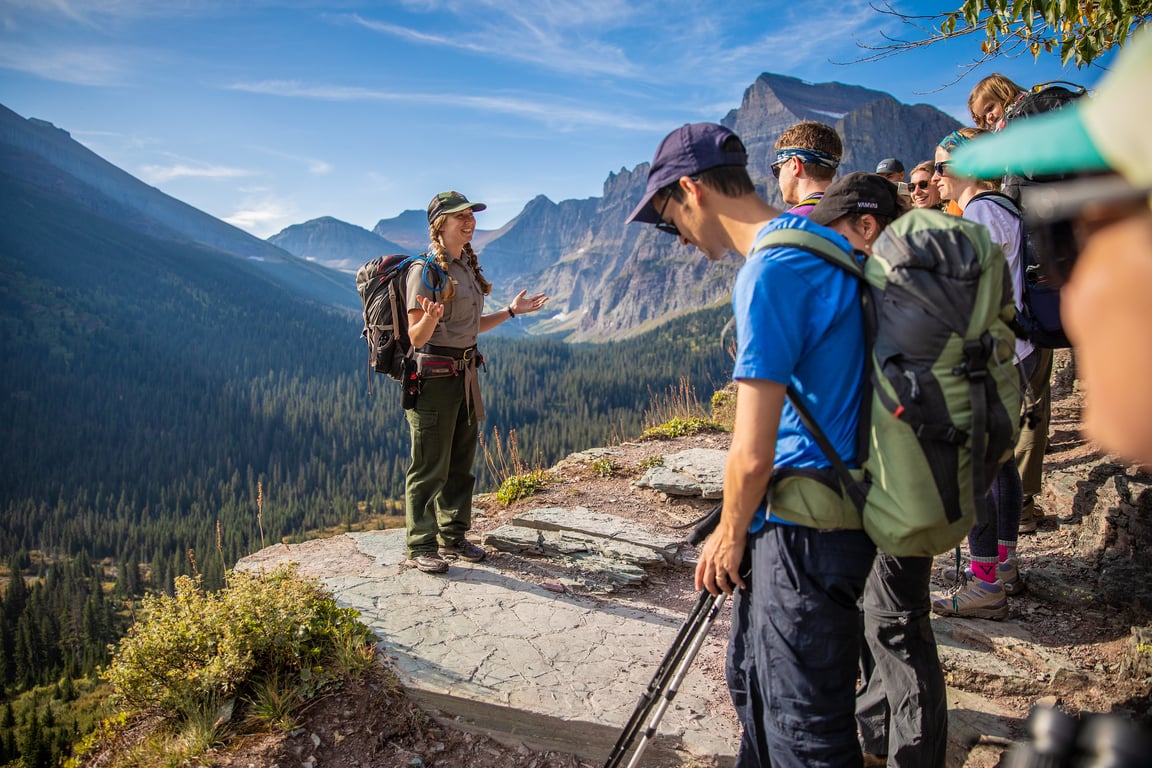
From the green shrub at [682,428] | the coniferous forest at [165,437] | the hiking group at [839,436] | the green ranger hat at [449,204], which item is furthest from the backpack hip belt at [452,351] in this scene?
the coniferous forest at [165,437]

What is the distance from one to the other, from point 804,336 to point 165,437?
164029mm

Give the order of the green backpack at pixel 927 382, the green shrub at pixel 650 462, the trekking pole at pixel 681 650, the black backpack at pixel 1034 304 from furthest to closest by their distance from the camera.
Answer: the green shrub at pixel 650 462, the black backpack at pixel 1034 304, the trekking pole at pixel 681 650, the green backpack at pixel 927 382

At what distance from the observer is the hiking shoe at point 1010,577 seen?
13.9ft

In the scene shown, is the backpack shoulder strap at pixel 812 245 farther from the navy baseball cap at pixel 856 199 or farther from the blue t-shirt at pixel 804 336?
the navy baseball cap at pixel 856 199

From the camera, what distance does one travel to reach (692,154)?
2.29 meters

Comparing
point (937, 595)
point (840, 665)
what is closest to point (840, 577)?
point (840, 665)

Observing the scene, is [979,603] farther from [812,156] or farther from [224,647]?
[224,647]

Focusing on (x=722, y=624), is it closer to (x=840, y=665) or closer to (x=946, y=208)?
(x=840, y=665)

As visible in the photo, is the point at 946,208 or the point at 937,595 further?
the point at 946,208

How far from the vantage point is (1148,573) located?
14.1 feet

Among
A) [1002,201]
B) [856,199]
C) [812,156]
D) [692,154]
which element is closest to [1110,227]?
[692,154]

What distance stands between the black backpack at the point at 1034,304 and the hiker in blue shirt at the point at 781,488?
2.27m

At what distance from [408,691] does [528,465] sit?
5504mm

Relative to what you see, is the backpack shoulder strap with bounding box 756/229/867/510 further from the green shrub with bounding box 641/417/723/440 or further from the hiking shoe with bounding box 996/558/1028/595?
the green shrub with bounding box 641/417/723/440
